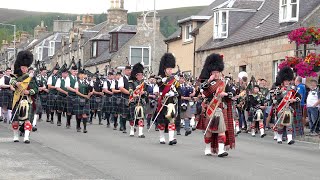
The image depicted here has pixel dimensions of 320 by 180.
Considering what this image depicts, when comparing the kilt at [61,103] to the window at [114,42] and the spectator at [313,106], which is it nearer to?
the spectator at [313,106]

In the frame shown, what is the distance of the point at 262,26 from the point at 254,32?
1.83 ft

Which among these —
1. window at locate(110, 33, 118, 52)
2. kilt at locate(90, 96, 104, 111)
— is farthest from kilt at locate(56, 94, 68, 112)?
window at locate(110, 33, 118, 52)

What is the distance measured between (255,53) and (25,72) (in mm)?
19630

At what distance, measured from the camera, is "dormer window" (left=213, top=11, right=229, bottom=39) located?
137 feet

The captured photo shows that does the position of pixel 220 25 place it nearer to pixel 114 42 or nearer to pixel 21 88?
pixel 114 42

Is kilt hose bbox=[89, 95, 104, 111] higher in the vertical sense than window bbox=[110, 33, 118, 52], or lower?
lower

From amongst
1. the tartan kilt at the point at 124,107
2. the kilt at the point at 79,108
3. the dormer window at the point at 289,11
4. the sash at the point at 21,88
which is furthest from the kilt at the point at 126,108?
the dormer window at the point at 289,11

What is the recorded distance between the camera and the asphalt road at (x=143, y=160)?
1234 centimetres

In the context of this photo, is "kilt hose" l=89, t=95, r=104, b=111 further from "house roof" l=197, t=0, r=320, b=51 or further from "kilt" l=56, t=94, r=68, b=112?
"house roof" l=197, t=0, r=320, b=51

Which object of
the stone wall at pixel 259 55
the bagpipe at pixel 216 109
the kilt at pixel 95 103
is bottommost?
the kilt at pixel 95 103

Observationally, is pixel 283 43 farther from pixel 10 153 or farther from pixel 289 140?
pixel 10 153

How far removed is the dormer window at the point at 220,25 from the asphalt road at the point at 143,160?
21.7 m

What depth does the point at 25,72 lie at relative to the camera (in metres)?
18.2

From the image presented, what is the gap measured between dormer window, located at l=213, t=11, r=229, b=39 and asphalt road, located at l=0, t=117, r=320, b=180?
21.7m
